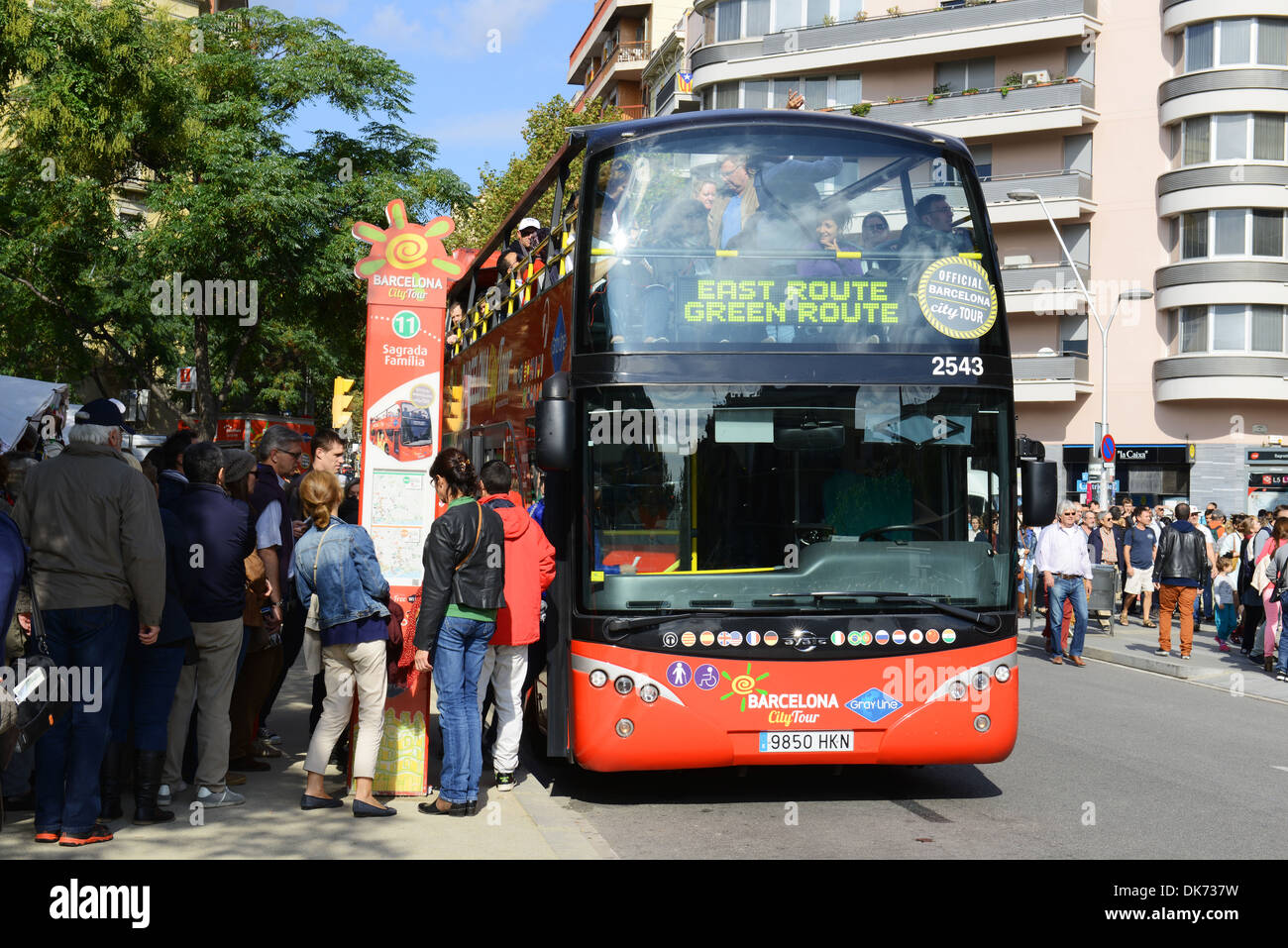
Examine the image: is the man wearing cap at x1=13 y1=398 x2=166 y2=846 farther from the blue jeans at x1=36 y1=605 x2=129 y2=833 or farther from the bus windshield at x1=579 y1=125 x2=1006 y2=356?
the bus windshield at x1=579 y1=125 x2=1006 y2=356

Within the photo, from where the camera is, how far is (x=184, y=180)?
2545 cm

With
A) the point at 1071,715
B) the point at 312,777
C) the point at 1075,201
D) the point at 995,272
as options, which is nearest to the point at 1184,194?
the point at 1075,201

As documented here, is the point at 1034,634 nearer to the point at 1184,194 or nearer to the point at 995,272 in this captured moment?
the point at 995,272

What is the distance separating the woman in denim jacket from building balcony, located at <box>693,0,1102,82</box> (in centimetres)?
4147

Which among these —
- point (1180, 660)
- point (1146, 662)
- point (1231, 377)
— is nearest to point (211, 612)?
point (1146, 662)

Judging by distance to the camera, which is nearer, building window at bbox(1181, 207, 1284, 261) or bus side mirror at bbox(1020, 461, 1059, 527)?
bus side mirror at bbox(1020, 461, 1059, 527)

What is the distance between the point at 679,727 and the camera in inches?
306

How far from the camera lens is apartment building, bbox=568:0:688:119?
61.9 meters

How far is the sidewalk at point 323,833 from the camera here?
642 cm

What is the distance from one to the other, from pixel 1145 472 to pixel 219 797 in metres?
40.1

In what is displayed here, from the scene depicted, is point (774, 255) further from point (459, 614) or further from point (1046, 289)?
point (1046, 289)

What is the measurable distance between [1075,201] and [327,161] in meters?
25.6

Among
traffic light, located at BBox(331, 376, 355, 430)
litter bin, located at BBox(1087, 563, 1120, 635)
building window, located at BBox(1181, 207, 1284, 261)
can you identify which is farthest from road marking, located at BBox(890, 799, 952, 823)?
building window, located at BBox(1181, 207, 1284, 261)

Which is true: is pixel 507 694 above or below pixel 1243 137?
below
